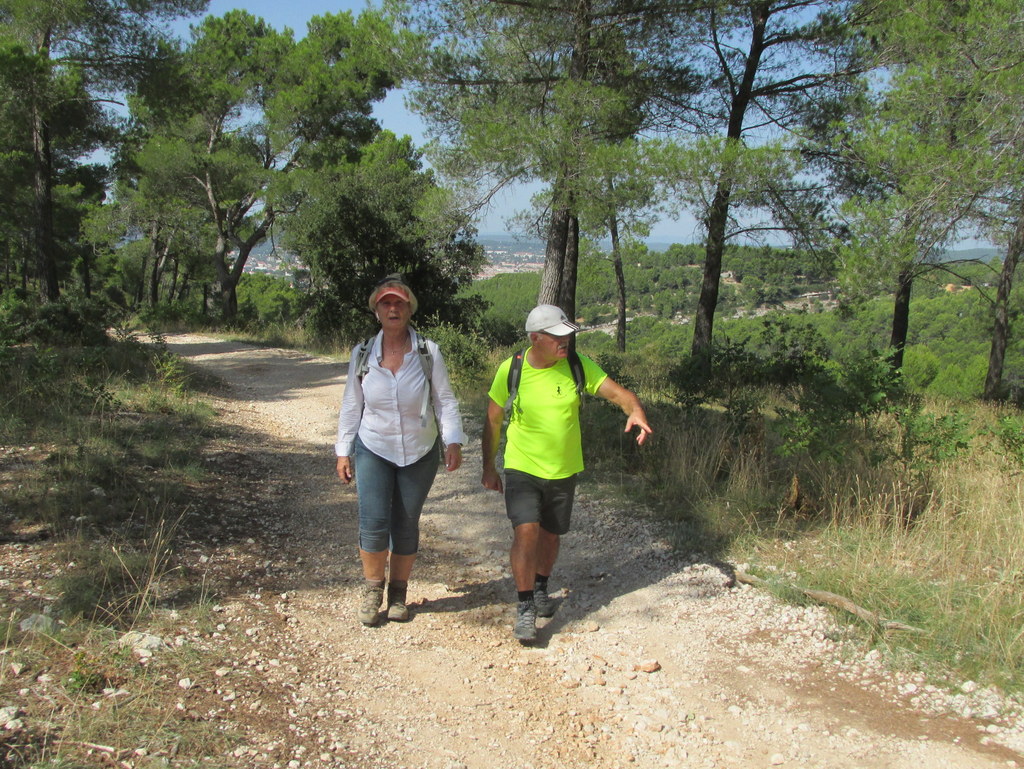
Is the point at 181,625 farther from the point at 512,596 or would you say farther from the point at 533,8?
the point at 533,8

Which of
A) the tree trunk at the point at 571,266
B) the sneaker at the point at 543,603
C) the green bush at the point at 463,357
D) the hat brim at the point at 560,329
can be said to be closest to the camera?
the hat brim at the point at 560,329

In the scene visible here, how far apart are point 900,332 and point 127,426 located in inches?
558

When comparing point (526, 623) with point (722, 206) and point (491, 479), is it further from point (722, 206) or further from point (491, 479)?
point (722, 206)

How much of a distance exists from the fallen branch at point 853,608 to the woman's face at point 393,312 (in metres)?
2.46

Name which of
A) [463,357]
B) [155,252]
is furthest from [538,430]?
[155,252]

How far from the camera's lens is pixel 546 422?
348 centimetres

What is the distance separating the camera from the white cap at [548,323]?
3.42 m

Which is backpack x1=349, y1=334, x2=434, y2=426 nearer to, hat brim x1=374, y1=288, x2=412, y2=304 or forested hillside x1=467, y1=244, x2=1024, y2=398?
hat brim x1=374, y1=288, x2=412, y2=304

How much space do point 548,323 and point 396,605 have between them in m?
1.64

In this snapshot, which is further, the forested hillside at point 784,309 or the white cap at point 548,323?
the forested hillside at point 784,309

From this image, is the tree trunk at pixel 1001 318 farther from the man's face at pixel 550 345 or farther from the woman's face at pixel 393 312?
the woman's face at pixel 393 312

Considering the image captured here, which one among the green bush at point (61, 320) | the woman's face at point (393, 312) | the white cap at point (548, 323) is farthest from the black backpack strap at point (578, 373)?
the green bush at point (61, 320)

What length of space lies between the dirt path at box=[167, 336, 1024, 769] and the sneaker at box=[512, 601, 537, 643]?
2.8 inches

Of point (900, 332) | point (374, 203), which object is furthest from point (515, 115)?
point (900, 332)
